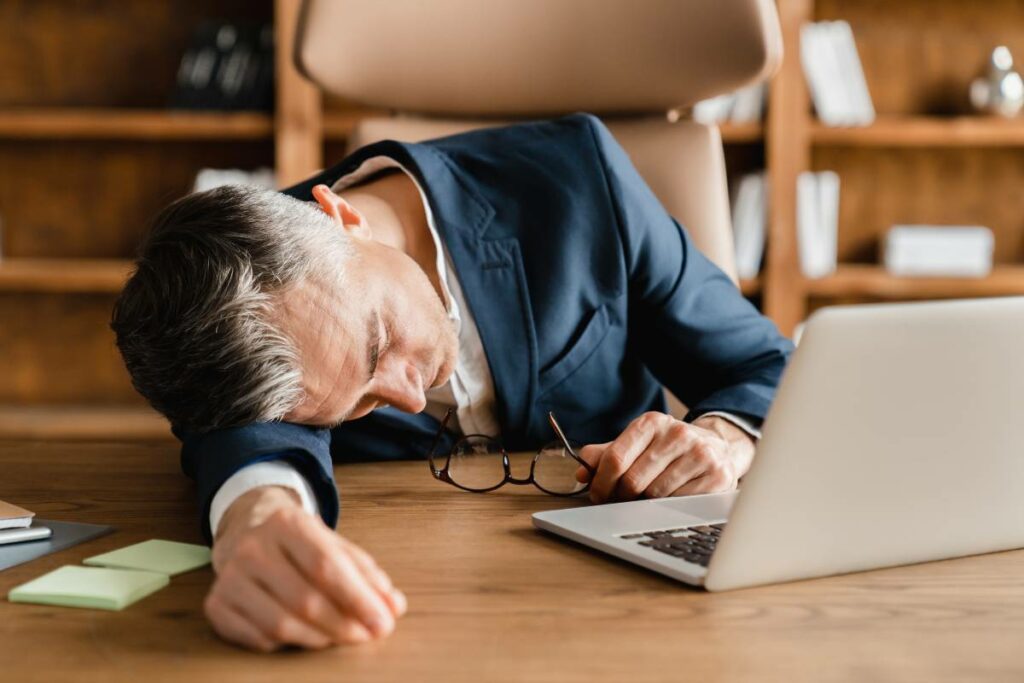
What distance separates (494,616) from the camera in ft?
2.01

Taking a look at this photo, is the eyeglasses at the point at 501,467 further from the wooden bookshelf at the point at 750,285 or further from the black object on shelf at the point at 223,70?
the black object on shelf at the point at 223,70

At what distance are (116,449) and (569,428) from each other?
501mm

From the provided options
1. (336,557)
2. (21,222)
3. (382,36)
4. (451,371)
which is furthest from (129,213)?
(336,557)

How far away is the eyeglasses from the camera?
0.95 metres

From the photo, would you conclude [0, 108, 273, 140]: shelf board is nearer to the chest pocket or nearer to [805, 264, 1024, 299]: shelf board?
[805, 264, 1024, 299]: shelf board

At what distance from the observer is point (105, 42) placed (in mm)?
2887

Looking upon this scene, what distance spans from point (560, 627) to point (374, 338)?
0.41 m

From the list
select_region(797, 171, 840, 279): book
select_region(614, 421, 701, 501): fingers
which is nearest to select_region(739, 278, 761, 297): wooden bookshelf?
select_region(797, 171, 840, 279): book

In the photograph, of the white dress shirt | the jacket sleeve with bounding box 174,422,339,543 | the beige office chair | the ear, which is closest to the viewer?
the jacket sleeve with bounding box 174,422,339,543

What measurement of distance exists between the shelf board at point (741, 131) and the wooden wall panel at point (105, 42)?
3.81 feet

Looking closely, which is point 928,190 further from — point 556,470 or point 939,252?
point 556,470

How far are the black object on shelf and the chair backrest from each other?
1.23 meters

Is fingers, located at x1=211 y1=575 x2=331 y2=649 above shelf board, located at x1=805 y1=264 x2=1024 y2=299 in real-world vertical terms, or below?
above

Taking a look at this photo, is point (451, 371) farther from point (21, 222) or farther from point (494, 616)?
point (21, 222)
